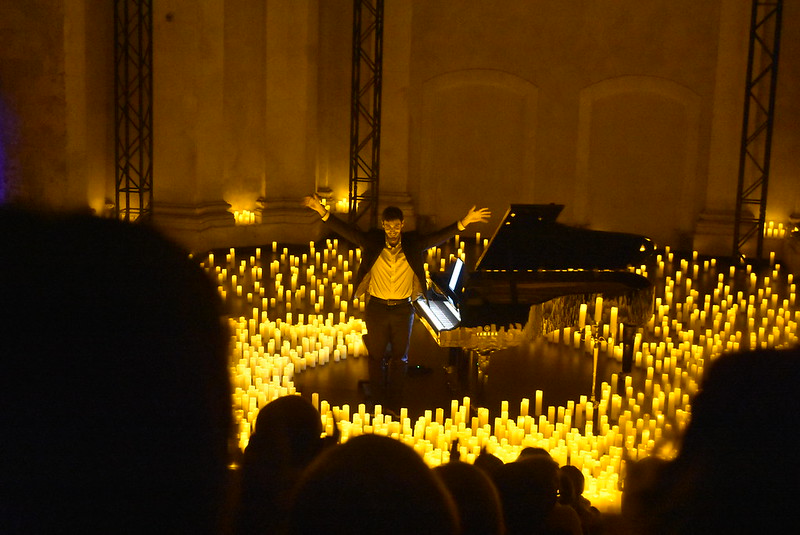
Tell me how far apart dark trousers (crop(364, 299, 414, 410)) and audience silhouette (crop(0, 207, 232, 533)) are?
706 centimetres

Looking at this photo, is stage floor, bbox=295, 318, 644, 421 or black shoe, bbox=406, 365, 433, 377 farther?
black shoe, bbox=406, 365, 433, 377

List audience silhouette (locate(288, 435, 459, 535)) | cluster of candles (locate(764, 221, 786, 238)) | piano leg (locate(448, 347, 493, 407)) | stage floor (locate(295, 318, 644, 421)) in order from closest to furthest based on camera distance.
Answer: audience silhouette (locate(288, 435, 459, 535)) < piano leg (locate(448, 347, 493, 407)) < stage floor (locate(295, 318, 644, 421)) < cluster of candles (locate(764, 221, 786, 238))

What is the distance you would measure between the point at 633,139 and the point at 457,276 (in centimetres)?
921

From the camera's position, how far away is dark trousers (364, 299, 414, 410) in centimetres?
823

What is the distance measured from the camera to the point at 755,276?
13.6 meters

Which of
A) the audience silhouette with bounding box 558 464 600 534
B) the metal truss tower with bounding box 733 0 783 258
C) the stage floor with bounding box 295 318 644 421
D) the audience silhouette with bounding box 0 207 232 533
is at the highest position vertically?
the metal truss tower with bounding box 733 0 783 258

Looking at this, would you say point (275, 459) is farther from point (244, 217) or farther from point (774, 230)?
point (774, 230)

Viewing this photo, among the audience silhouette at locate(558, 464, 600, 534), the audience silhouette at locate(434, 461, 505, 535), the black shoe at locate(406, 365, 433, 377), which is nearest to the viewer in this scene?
the audience silhouette at locate(434, 461, 505, 535)

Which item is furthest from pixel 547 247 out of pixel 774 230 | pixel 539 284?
pixel 774 230

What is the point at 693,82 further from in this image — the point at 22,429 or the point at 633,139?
the point at 22,429

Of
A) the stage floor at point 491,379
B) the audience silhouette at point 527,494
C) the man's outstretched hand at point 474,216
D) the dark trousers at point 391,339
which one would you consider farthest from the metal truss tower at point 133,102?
the audience silhouette at point 527,494

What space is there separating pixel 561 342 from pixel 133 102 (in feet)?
25.1

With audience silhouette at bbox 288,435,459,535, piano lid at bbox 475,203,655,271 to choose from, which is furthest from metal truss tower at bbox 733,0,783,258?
audience silhouette at bbox 288,435,459,535

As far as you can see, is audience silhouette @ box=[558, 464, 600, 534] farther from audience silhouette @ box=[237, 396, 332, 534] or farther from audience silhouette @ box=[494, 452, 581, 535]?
audience silhouette @ box=[237, 396, 332, 534]
